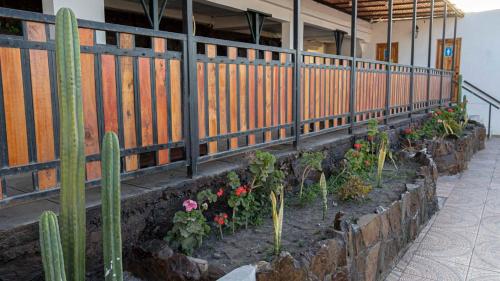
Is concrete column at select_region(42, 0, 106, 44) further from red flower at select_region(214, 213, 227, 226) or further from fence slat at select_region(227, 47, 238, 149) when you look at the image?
red flower at select_region(214, 213, 227, 226)

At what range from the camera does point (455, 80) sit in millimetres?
11922

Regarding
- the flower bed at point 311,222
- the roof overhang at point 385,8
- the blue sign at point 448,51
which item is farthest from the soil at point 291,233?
the blue sign at point 448,51

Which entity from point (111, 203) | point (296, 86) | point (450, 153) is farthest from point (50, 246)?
point (450, 153)

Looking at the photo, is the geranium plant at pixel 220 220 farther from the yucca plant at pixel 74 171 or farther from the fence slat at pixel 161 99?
the yucca plant at pixel 74 171

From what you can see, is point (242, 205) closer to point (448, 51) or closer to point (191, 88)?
point (191, 88)

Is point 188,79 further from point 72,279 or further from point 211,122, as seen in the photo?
point 72,279

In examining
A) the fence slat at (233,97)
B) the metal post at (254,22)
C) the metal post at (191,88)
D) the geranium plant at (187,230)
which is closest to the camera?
the geranium plant at (187,230)

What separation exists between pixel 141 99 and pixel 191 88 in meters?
0.38

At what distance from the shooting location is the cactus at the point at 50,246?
1.53 metres

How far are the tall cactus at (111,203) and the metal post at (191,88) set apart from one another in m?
1.04

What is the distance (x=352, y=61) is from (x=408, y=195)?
2016 mm

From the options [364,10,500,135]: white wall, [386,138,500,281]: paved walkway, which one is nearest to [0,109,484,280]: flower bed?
[386,138,500,281]: paved walkway

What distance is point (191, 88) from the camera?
281cm

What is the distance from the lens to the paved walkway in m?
3.31
